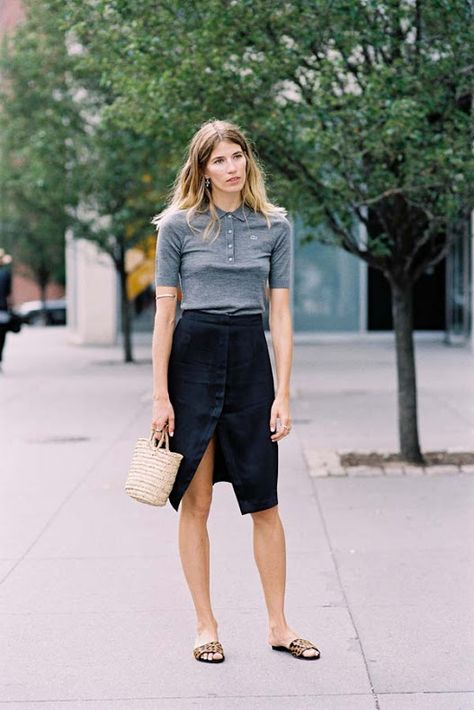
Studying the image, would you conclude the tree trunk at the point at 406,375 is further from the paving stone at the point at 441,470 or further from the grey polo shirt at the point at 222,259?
the grey polo shirt at the point at 222,259

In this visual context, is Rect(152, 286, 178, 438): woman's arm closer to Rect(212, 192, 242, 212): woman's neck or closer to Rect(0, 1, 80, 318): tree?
Rect(212, 192, 242, 212): woman's neck

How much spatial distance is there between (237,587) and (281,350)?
1548 mm

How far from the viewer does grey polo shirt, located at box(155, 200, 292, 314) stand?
4539mm

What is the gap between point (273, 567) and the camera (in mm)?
4711

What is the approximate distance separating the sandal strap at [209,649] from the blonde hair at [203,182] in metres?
1.51

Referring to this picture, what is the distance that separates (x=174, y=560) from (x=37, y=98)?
1496 centimetres

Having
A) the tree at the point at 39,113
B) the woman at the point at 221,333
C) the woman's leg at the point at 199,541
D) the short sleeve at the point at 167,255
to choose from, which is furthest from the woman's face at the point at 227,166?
the tree at the point at 39,113

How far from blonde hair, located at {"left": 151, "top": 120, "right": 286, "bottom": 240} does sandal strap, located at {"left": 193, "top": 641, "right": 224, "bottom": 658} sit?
1.51 metres

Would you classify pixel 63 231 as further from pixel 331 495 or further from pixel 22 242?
pixel 22 242

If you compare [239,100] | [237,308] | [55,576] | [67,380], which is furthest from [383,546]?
[67,380]

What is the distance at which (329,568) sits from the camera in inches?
239

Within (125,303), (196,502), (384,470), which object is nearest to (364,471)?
(384,470)

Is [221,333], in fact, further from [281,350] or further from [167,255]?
[167,255]

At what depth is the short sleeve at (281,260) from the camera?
4.64 metres
